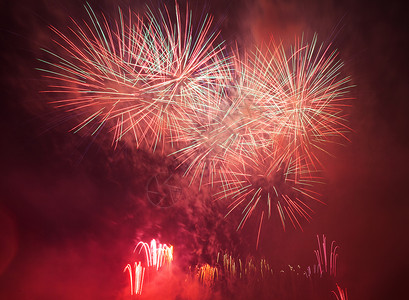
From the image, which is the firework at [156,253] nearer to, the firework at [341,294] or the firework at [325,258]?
the firework at [325,258]

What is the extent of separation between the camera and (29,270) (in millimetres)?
3336

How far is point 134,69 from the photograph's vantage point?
12.8ft

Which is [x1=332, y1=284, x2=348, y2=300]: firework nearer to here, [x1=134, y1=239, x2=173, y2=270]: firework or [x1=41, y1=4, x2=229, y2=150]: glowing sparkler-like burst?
[x1=134, y1=239, x2=173, y2=270]: firework

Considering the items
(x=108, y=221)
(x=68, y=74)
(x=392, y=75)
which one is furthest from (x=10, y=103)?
(x=392, y=75)

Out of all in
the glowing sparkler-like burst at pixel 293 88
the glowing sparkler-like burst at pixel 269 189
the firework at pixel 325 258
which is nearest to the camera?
the glowing sparkler-like burst at pixel 293 88

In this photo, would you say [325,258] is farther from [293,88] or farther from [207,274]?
[293,88]

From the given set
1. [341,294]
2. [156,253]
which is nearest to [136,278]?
[156,253]

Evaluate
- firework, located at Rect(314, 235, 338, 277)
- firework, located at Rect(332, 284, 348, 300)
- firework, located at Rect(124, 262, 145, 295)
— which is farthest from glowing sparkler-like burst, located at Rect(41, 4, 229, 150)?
firework, located at Rect(332, 284, 348, 300)

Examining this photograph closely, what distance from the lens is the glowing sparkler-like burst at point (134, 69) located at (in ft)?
12.0

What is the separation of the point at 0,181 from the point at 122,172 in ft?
4.93

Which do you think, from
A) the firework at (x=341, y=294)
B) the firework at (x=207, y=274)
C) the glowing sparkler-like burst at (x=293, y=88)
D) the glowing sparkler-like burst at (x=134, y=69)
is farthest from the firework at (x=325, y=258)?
the glowing sparkler-like burst at (x=134, y=69)

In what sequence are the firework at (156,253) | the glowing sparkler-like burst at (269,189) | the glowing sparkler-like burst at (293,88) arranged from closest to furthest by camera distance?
1. the glowing sparkler-like burst at (293,88)
2. the firework at (156,253)
3. the glowing sparkler-like burst at (269,189)

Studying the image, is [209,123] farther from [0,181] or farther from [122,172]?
[0,181]

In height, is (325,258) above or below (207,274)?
above
